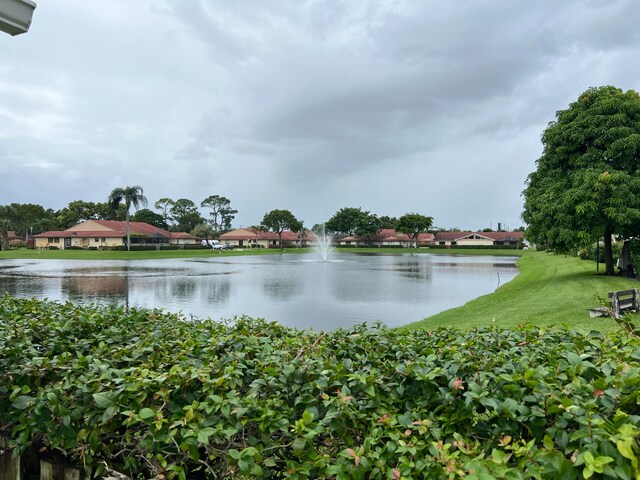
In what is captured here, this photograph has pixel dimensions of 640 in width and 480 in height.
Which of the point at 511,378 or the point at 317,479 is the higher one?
the point at 511,378

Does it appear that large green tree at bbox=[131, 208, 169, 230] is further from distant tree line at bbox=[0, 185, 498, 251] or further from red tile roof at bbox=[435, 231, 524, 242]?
red tile roof at bbox=[435, 231, 524, 242]

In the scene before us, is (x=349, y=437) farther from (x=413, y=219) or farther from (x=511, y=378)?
(x=413, y=219)

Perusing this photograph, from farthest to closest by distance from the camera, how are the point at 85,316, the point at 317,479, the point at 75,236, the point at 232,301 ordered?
the point at 75,236 < the point at 232,301 < the point at 85,316 < the point at 317,479

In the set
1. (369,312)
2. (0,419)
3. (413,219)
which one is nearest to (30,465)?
(0,419)

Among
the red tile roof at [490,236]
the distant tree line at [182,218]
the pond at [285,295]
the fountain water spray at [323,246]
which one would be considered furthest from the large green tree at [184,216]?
the pond at [285,295]

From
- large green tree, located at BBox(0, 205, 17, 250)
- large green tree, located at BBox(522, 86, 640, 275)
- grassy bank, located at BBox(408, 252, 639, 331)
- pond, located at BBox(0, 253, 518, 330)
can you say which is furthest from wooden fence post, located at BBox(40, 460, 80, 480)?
large green tree, located at BBox(0, 205, 17, 250)

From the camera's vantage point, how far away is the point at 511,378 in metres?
1.97

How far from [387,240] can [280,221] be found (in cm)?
3203

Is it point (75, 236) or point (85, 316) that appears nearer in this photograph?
point (85, 316)

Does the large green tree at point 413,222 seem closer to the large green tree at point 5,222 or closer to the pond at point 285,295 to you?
the pond at point 285,295

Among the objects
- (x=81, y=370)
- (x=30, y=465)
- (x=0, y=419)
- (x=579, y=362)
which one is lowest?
(x=30, y=465)

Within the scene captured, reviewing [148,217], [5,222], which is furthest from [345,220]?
[5,222]

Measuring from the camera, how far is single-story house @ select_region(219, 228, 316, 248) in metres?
124

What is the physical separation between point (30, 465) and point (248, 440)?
1.43m
